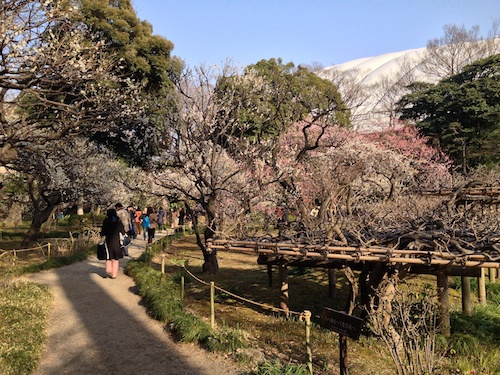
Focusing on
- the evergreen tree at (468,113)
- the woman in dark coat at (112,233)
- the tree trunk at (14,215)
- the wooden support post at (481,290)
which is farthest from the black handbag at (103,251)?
the evergreen tree at (468,113)

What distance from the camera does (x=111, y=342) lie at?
590 cm

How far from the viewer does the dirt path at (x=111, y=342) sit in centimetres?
511

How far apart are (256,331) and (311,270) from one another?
20.2ft

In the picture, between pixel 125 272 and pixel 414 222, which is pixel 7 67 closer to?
pixel 125 272

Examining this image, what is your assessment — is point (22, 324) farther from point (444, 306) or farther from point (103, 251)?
point (444, 306)

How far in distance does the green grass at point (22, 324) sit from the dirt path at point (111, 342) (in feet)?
0.56

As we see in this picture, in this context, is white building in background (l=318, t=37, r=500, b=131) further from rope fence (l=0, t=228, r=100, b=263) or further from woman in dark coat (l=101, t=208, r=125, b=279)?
woman in dark coat (l=101, t=208, r=125, b=279)

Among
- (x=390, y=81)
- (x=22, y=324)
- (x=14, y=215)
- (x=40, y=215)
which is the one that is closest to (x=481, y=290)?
(x=22, y=324)

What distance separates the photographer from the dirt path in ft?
16.8

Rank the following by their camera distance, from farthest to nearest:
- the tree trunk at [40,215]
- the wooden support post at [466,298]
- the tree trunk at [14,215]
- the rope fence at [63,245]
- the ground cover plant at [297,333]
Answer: the tree trunk at [14,215], the tree trunk at [40,215], the rope fence at [63,245], the wooden support post at [466,298], the ground cover plant at [297,333]

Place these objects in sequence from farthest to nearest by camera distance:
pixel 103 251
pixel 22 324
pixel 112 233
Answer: pixel 103 251, pixel 112 233, pixel 22 324

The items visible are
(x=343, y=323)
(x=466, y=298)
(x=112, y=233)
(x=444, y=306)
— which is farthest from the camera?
(x=112, y=233)

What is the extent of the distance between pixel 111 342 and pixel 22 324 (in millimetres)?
1452

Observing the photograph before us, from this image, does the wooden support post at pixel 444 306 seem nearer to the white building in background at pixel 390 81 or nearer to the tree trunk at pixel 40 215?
Result: the tree trunk at pixel 40 215
